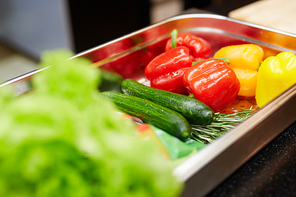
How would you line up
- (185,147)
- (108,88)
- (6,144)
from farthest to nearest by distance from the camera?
(108,88), (185,147), (6,144)

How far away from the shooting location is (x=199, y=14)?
4.87ft

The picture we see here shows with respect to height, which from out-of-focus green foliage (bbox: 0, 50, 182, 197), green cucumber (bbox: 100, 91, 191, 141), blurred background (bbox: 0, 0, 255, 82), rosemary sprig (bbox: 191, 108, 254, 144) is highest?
out-of-focus green foliage (bbox: 0, 50, 182, 197)

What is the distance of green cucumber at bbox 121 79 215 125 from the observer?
95 centimetres

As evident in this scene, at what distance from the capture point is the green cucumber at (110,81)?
1221mm

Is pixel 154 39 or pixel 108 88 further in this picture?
pixel 154 39

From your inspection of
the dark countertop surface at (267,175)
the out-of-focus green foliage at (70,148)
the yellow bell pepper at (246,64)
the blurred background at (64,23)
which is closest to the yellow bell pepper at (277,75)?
the yellow bell pepper at (246,64)

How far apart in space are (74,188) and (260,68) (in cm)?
84

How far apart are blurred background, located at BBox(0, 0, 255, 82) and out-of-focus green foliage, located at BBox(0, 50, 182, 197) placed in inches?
76.0

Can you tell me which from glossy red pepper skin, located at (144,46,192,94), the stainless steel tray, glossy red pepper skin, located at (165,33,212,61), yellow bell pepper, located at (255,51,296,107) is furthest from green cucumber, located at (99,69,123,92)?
yellow bell pepper, located at (255,51,296,107)

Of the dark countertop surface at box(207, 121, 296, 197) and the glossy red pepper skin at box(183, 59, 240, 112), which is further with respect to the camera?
the glossy red pepper skin at box(183, 59, 240, 112)

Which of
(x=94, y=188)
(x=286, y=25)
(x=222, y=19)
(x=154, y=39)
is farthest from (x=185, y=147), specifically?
(x=286, y=25)

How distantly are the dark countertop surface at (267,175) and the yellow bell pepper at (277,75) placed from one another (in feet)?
0.76

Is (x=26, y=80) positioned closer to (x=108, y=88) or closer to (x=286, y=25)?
(x=108, y=88)

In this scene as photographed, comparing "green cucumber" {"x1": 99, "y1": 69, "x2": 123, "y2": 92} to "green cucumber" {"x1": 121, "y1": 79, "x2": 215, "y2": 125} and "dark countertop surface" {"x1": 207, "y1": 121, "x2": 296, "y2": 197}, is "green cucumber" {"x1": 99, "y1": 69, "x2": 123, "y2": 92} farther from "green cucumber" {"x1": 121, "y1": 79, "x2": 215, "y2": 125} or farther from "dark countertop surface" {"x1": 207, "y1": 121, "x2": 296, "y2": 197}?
"dark countertop surface" {"x1": 207, "y1": 121, "x2": 296, "y2": 197}
